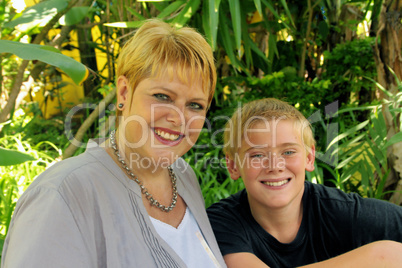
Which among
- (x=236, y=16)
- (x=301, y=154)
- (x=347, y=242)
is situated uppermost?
(x=236, y=16)

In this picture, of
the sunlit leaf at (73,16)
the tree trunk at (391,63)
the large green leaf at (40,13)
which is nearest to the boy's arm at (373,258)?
the tree trunk at (391,63)

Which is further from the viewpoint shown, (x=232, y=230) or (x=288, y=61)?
(x=288, y=61)

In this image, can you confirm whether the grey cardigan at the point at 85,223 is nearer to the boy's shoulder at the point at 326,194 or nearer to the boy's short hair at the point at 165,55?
the boy's short hair at the point at 165,55

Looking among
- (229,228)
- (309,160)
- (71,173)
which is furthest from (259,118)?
(71,173)

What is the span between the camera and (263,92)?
3.20 meters

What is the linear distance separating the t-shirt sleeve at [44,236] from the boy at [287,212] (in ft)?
2.00

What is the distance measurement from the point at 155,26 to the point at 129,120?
293mm

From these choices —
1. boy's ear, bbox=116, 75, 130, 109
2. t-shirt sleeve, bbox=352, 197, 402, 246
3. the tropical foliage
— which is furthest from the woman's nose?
t-shirt sleeve, bbox=352, 197, 402, 246

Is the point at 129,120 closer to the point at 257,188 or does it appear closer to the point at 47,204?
the point at 47,204

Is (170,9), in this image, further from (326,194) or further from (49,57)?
(49,57)

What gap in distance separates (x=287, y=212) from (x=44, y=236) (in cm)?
92

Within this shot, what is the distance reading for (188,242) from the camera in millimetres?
1196

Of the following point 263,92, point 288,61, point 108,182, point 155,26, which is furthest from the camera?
point 288,61

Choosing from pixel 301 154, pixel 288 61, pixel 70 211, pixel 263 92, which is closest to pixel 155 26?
pixel 70 211
